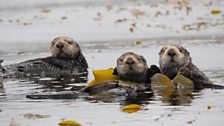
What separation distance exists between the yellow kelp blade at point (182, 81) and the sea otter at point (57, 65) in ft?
10.1

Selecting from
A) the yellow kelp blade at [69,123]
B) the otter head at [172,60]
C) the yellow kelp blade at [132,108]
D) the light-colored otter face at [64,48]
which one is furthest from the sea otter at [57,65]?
the yellow kelp blade at [69,123]

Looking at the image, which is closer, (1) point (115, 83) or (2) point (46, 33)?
(1) point (115, 83)

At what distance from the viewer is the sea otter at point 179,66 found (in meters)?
9.29

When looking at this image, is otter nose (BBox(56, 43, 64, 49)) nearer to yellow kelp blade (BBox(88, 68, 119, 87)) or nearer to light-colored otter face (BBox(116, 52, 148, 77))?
yellow kelp blade (BBox(88, 68, 119, 87))

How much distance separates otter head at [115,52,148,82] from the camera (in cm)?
906

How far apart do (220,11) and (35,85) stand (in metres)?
10.3

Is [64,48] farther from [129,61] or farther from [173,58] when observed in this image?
[129,61]

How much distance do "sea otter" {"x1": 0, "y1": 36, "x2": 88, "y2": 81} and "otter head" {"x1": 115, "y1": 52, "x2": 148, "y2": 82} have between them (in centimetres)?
291

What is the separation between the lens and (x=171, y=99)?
28.0 feet

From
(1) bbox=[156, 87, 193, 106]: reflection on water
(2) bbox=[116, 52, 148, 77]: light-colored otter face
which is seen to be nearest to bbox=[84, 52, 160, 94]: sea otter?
(2) bbox=[116, 52, 148, 77]: light-colored otter face

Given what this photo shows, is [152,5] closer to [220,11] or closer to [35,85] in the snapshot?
[220,11]

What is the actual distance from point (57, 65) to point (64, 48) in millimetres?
344

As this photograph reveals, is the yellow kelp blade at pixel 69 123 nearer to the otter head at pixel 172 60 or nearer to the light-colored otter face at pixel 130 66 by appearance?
the light-colored otter face at pixel 130 66

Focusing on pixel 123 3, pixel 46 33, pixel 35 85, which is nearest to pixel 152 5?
pixel 123 3
